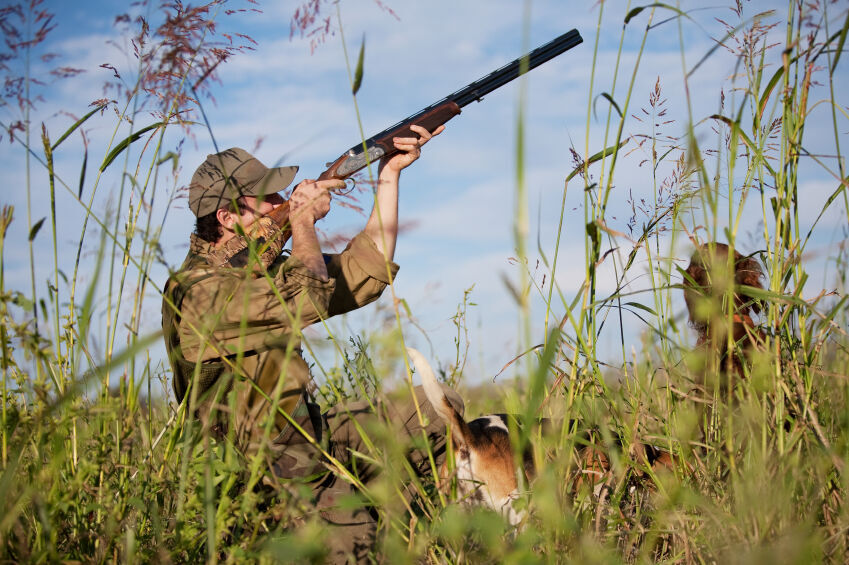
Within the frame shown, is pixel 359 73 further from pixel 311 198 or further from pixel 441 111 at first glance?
pixel 441 111

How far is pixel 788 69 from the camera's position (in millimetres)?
1821

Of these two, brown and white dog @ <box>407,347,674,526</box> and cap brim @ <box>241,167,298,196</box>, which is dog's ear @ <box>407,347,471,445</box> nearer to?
brown and white dog @ <box>407,347,674,526</box>

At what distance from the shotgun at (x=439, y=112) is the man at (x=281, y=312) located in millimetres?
109

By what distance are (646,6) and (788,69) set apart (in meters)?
0.48

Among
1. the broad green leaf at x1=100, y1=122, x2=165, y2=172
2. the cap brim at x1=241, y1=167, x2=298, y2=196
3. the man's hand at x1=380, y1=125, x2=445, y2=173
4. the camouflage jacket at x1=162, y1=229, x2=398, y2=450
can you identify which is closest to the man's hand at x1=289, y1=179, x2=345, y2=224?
the cap brim at x1=241, y1=167, x2=298, y2=196

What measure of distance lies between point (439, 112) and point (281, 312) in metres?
1.72

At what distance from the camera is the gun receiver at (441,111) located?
339cm

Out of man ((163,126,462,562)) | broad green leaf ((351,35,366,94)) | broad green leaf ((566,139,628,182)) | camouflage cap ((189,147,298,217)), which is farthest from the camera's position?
camouflage cap ((189,147,298,217))

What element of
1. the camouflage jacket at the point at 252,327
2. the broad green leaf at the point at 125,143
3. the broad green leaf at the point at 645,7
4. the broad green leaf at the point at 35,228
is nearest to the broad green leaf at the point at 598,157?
the broad green leaf at the point at 645,7

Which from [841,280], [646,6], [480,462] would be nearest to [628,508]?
[480,462]

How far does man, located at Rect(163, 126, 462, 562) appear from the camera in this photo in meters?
2.31

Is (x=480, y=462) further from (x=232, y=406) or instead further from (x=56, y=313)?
(x=56, y=313)

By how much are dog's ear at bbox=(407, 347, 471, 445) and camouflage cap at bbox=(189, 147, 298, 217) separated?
1.26 metres

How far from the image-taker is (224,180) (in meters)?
2.84
